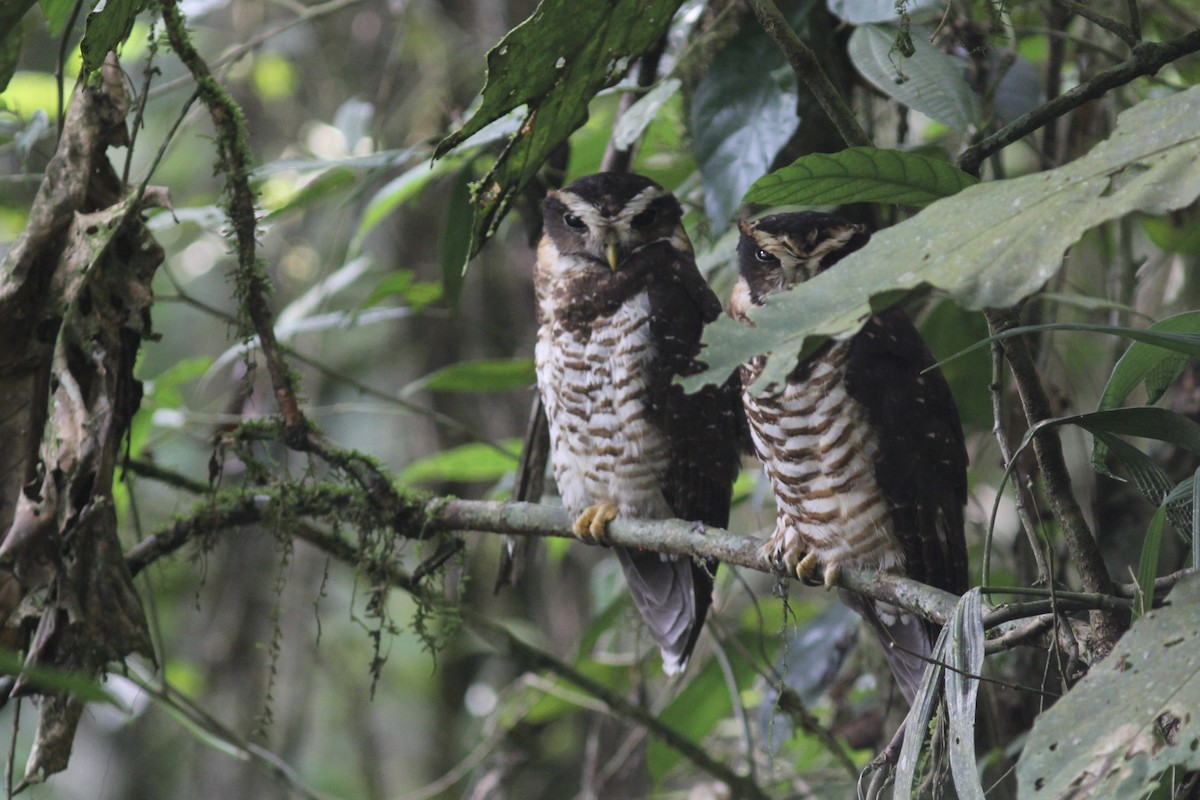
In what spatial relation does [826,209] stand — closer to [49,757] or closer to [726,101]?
[726,101]

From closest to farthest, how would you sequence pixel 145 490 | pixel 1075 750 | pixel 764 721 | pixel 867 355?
pixel 1075 750
pixel 867 355
pixel 764 721
pixel 145 490

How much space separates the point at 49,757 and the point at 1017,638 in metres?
1.37

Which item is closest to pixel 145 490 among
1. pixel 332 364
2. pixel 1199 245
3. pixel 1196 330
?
pixel 332 364

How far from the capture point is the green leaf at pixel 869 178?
1.38m

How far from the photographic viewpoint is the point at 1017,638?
4.32ft

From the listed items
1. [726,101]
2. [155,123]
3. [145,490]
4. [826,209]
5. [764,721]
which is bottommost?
[764,721]

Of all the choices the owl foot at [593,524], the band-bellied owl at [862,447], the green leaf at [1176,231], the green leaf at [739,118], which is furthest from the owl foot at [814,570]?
the green leaf at [1176,231]

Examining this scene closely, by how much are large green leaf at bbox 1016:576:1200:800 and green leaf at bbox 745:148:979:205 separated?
22.9 inches

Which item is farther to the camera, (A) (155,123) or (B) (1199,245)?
(A) (155,123)

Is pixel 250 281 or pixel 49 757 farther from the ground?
pixel 250 281

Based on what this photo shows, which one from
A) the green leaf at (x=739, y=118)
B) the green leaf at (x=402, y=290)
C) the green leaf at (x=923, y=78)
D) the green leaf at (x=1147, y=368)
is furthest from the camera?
the green leaf at (x=402, y=290)

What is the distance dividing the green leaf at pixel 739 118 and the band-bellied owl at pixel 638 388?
1.18 ft

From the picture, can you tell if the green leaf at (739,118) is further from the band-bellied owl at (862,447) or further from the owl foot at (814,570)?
the owl foot at (814,570)

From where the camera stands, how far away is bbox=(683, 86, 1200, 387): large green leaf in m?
0.87
